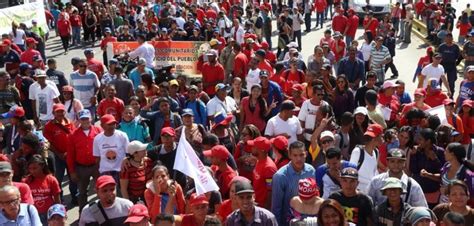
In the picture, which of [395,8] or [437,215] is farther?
[395,8]

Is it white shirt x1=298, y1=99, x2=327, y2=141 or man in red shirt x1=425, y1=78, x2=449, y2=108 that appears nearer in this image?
white shirt x1=298, y1=99, x2=327, y2=141

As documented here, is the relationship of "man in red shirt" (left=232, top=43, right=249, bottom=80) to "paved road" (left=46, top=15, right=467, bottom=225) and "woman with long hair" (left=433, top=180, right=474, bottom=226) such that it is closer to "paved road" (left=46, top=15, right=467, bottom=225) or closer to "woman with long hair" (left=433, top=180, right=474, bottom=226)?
"paved road" (left=46, top=15, right=467, bottom=225)

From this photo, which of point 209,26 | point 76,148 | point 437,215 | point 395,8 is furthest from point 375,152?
point 395,8

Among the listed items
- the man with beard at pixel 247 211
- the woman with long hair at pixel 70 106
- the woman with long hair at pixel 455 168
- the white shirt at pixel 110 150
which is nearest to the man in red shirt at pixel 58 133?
the white shirt at pixel 110 150

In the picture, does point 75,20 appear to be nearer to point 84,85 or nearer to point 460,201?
point 84,85

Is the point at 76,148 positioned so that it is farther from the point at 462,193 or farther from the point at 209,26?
the point at 209,26

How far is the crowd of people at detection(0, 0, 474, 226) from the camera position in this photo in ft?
21.2

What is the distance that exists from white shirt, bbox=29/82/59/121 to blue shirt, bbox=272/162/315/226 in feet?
18.0

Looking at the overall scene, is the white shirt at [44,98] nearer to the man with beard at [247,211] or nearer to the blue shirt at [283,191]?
the blue shirt at [283,191]

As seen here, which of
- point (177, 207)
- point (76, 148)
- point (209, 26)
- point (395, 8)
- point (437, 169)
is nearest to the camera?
point (177, 207)

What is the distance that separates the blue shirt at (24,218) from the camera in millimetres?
6430

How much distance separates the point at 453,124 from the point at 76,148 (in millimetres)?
5054

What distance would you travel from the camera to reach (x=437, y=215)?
6.70m

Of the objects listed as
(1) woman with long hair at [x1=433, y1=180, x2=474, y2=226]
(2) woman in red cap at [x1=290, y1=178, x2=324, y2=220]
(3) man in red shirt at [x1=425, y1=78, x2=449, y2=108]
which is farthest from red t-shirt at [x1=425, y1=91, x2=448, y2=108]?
(2) woman in red cap at [x1=290, y1=178, x2=324, y2=220]
